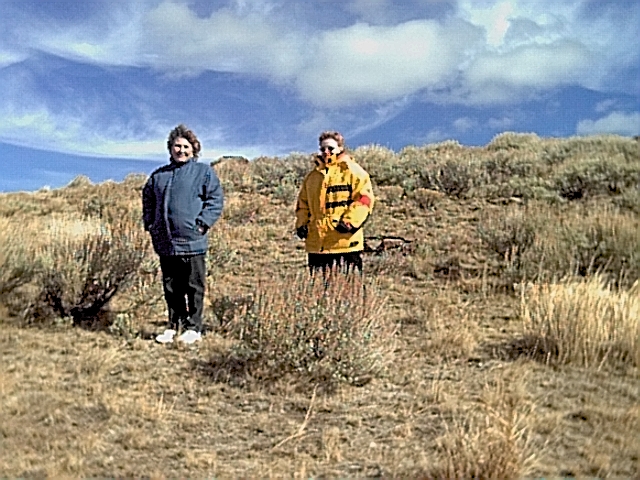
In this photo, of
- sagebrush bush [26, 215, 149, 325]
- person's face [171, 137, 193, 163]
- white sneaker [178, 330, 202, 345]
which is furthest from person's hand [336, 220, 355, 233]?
sagebrush bush [26, 215, 149, 325]

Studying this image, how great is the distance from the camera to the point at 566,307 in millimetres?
4887

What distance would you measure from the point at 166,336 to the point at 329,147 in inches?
82.9

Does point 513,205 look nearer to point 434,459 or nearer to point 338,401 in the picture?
point 338,401

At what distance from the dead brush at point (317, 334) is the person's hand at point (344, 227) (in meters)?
0.52

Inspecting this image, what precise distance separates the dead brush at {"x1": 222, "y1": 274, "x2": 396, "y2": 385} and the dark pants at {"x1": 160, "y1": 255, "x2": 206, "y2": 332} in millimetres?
677

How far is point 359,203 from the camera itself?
17.8 feet

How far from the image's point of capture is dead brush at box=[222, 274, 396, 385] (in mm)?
4520

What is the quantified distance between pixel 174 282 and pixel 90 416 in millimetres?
1830

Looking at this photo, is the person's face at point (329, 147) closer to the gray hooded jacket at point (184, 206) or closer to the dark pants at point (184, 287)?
the gray hooded jacket at point (184, 206)

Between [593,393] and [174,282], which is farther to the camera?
[174,282]

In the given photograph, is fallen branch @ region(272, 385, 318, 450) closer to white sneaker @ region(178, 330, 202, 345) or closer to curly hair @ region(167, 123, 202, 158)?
white sneaker @ region(178, 330, 202, 345)

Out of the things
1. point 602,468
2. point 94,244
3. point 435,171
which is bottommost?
point 602,468

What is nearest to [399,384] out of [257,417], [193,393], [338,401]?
[338,401]

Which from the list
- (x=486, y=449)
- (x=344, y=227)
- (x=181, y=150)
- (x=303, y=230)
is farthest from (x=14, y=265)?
(x=486, y=449)
